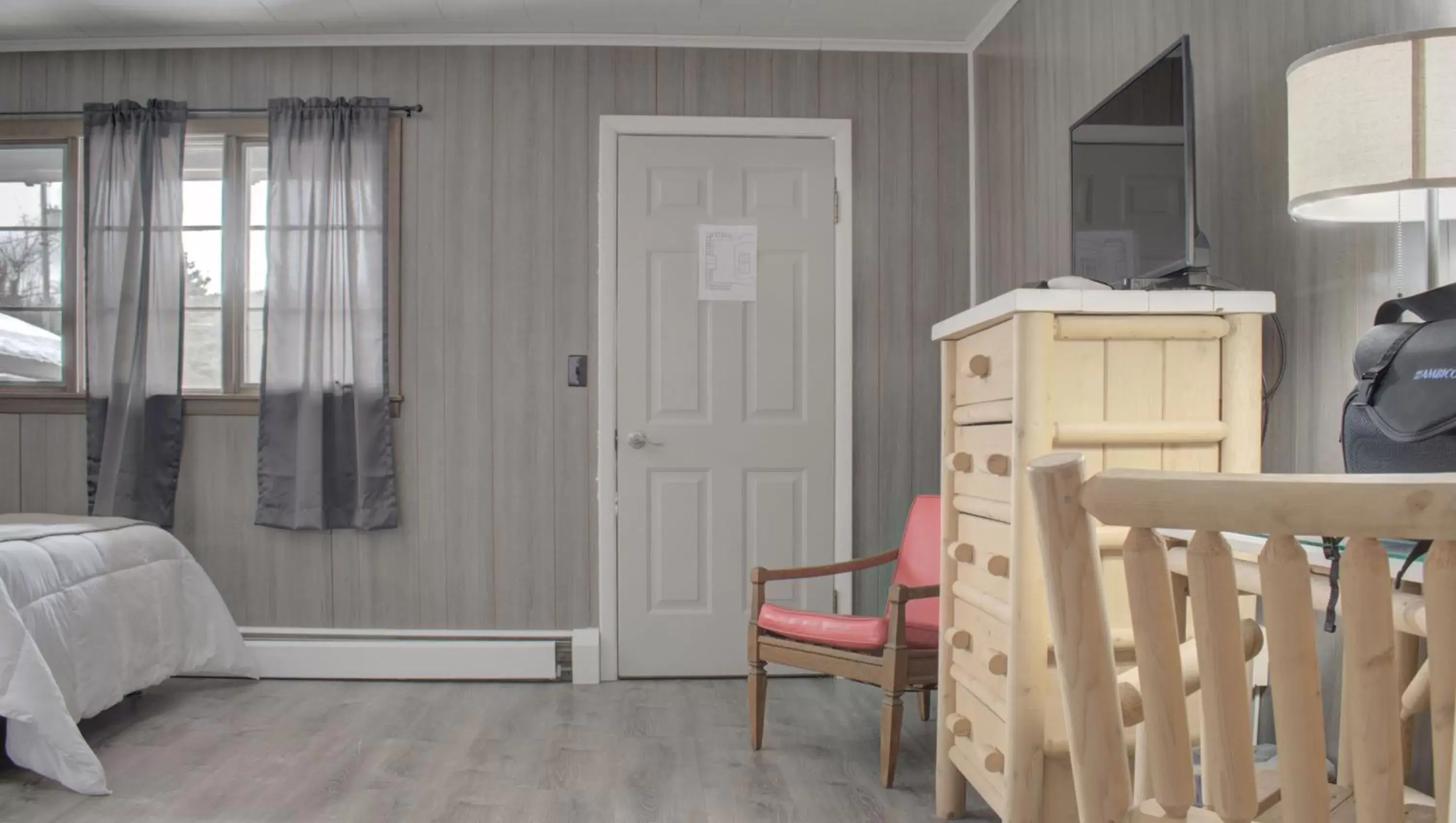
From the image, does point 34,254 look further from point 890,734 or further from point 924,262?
point 890,734

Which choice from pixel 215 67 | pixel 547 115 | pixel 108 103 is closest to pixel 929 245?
pixel 547 115

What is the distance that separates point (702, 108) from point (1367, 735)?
3508mm

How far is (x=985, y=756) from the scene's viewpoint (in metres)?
2.16

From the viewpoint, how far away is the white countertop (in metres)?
1.92

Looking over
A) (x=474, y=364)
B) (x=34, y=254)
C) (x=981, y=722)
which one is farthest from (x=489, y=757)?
(x=34, y=254)

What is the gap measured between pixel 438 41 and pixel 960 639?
9.52 feet

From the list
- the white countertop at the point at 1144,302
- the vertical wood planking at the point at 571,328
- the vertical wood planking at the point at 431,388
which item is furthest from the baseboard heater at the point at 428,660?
the white countertop at the point at 1144,302

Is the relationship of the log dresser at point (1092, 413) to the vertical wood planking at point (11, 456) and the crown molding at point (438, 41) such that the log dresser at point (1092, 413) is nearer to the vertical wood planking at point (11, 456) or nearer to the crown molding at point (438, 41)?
the crown molding at point (438, 41)

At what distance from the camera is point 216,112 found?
3.88 m

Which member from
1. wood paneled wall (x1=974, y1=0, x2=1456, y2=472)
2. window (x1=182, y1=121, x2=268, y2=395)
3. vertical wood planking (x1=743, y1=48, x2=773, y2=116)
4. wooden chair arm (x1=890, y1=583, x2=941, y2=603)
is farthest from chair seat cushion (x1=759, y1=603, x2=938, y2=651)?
window (x1=182, y1=121, x2=268, y2=395)

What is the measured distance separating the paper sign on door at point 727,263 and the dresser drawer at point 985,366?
5.08ft

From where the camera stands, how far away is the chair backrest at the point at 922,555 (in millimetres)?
3020

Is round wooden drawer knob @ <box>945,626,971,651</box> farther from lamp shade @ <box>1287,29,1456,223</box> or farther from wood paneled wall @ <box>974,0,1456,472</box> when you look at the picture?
lamp shade @ <box>1287,29,1456,223</box>

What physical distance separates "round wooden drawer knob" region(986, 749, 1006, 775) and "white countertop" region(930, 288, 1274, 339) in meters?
0.89
